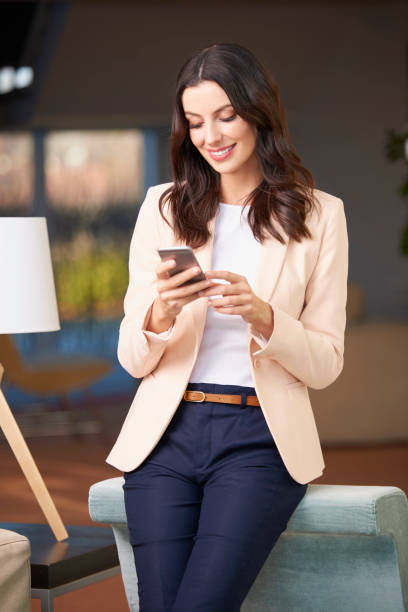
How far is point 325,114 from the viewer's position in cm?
946

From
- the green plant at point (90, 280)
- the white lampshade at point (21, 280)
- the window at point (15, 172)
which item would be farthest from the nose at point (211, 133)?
the window at point (15, 172)

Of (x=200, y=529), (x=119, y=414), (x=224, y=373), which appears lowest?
(x=119, y=414)

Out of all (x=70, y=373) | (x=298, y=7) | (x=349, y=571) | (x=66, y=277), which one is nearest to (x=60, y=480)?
(x=70, y=373)

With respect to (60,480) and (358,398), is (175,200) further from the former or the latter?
(358,398)

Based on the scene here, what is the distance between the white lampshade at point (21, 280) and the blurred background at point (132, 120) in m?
6.16

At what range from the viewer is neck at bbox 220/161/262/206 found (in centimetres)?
212

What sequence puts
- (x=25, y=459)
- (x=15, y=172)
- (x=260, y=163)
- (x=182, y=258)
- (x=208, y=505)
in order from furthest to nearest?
1. (x=15, y=172)
2. (x=25, y=459)
3. (x=260, y=163)
4. (x=208, y=505)
5. (x=182, y=258)

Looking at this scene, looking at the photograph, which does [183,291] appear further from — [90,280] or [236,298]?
[90,280]

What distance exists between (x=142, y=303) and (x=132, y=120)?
7.47 m

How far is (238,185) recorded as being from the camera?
212cm

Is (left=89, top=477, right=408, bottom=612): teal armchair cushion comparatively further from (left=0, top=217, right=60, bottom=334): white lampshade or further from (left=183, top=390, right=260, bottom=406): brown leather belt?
(left=0, top=217, right=60, bottom=334): white lampshade

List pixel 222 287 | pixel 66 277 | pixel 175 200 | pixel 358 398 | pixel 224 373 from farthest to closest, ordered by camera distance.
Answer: pixel 66 277 → pixel 358 398 → pixel 175 200 → pixel 224 373 → pixel 222 287

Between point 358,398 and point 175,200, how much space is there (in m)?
4.03

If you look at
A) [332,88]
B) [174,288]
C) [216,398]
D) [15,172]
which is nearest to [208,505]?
[216,398]
